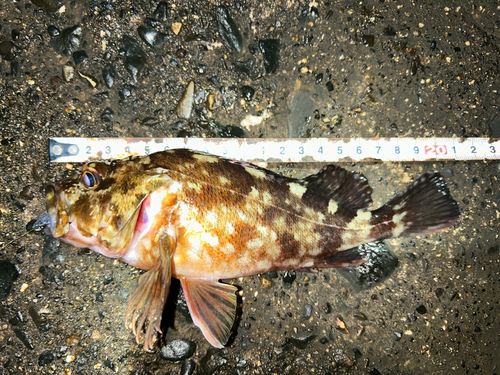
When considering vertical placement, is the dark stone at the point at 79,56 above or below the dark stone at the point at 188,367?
above

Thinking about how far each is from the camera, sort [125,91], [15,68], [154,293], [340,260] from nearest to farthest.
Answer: [154,293]
[340,260]
[15,68]
[125,91]

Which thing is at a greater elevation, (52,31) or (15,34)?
(52,31)

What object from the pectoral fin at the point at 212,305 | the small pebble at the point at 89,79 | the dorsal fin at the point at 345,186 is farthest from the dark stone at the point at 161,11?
the pectoral fin at the point at 212,305

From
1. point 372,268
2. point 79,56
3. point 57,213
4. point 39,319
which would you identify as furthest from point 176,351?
point 79,56

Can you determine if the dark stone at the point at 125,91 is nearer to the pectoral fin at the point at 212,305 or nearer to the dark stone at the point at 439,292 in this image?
the pectoral fin at the point at 212,305

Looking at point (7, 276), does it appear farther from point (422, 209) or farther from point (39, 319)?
point (422, 209)

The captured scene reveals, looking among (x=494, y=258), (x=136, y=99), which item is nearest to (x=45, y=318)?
(x=136, y=99)

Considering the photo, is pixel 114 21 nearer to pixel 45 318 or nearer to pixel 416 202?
pixel 45 318
